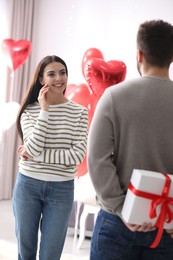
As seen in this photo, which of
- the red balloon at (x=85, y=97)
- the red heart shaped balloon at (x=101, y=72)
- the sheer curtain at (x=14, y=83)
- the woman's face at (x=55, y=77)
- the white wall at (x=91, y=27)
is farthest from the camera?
the sheer curtain at (x=14, y=83)

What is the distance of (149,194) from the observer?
129 cm

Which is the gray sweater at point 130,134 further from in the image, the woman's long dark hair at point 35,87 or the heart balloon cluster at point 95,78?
the heart balloon cluster at point 95,78

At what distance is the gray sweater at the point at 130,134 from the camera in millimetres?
1335

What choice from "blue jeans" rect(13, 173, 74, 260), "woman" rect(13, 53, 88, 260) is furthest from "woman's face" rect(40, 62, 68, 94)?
"blue jeans" rect(13, 173, 74, 260)

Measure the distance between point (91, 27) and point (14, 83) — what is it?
1117 mm

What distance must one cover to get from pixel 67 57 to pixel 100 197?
3905mm

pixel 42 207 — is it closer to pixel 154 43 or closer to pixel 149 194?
pixel 149 194

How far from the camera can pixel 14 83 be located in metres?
5.14

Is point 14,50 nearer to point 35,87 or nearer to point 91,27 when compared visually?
point 91,27

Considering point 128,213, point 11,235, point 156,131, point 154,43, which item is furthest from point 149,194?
point 11,235

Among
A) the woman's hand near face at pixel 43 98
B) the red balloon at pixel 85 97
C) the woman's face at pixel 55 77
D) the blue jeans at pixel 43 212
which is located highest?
the woman's face at pixel 55 77

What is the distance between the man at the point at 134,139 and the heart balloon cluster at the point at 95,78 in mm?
2090

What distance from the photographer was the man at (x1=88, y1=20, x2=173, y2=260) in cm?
134

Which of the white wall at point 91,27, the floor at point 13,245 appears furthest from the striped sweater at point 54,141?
the white wall at point 91,27
